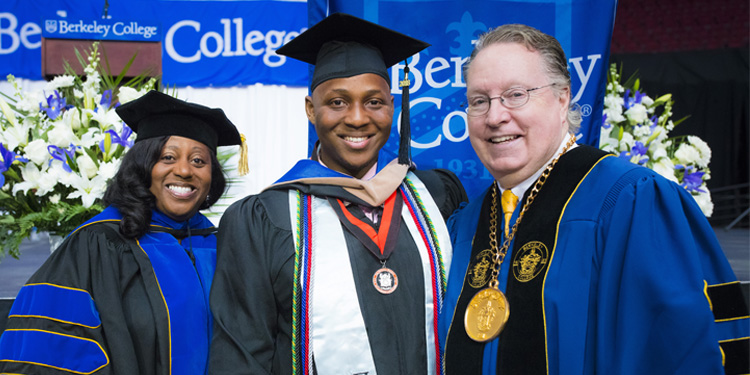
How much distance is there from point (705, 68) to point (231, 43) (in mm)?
8932

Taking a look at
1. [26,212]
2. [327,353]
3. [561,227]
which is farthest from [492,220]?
[26,212]

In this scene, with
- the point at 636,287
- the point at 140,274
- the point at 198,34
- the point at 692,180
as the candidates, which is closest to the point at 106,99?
the point at 140,274

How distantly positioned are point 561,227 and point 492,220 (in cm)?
30

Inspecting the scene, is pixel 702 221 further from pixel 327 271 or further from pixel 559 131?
pixel 327 271

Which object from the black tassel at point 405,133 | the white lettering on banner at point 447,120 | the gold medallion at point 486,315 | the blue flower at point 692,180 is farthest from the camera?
the blue flower at point 692,180

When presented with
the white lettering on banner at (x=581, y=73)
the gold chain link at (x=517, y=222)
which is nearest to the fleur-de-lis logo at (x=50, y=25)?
the white lettering on banner at (x=581, y=73)

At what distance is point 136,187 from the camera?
2.36 m

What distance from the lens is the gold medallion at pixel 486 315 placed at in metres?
1.64

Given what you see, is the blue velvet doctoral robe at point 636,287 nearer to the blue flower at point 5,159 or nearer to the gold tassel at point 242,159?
the gold tassel at point 242,159

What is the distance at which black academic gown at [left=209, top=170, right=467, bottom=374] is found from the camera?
5.90ft

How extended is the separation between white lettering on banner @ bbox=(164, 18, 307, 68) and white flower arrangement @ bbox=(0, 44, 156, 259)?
4.88 m

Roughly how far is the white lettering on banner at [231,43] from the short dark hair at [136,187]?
205 inches

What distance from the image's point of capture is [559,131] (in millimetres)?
1729

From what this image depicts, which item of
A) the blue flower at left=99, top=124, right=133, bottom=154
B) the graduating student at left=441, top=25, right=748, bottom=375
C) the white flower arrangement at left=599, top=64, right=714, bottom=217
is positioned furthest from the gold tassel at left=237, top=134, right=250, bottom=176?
the white flower arrangement at left=599, top=64, right=714, bottom=217
